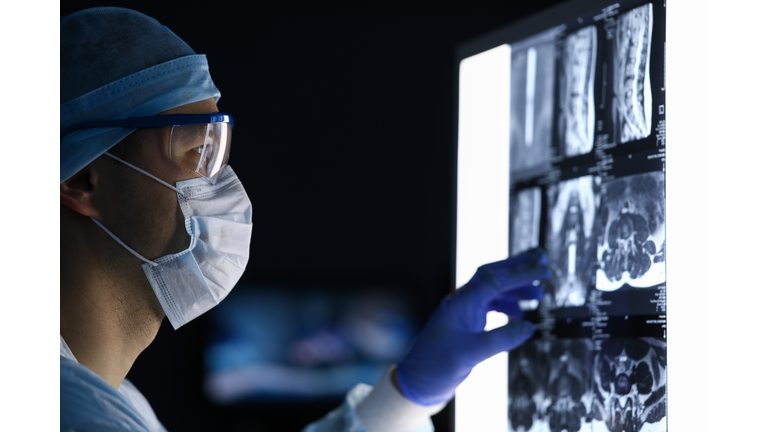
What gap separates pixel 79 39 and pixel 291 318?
2199 millimetres

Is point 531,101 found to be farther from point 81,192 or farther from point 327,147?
point 327,147

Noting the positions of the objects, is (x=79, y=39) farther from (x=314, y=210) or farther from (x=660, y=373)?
(x=314, y=210)

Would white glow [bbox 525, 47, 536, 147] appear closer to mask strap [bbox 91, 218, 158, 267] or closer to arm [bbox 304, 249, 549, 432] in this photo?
arm [bbox 304, 249, 549, 432]

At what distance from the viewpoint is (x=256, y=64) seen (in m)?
3.29

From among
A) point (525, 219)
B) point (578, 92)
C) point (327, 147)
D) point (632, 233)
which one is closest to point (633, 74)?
point (578, 92)

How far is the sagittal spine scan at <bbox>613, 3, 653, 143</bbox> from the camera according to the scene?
41.2 inches

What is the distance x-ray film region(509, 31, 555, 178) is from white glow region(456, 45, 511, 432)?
0.09 feet

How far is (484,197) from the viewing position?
144cm

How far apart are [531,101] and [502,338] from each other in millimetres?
505

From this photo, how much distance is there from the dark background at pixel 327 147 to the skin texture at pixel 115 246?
79.7 inches

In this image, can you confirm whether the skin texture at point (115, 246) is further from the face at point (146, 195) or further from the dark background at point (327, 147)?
the dark background at point (327, 147)

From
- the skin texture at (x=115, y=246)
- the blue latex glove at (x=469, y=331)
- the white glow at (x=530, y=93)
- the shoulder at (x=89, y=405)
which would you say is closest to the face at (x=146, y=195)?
the skin texture at (x=115, y=246)

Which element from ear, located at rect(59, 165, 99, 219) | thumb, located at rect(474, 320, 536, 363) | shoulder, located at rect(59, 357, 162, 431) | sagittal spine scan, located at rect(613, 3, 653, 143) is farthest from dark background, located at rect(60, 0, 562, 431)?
sagittal spine scan, located at rect(613, 3, 653, 143)

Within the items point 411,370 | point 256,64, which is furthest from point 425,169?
point 411,370
